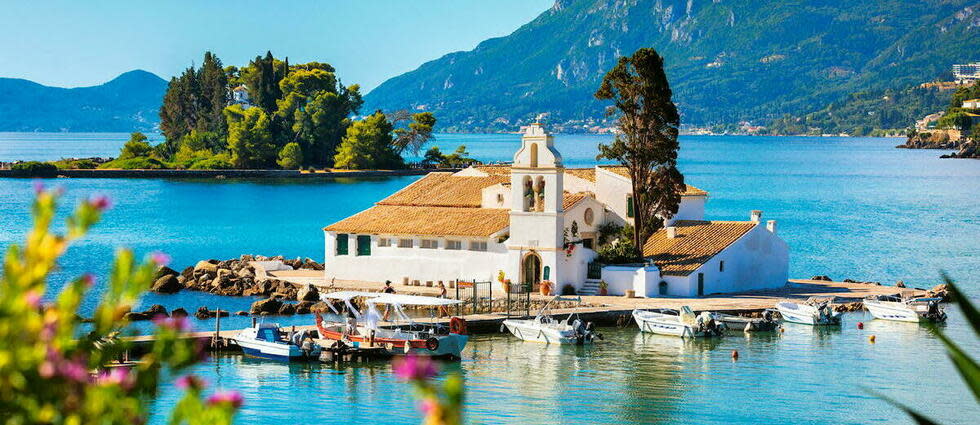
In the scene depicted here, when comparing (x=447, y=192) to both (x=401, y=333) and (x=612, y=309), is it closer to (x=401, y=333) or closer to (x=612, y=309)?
(x=612, y=309)

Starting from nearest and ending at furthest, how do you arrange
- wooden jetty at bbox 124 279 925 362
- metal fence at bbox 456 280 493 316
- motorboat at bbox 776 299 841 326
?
1. wooden jetty at bbox 124 279 925 362
2. motorboat at bbox 776 299 841 326
3. metal fence at bbox 456 280 493 316

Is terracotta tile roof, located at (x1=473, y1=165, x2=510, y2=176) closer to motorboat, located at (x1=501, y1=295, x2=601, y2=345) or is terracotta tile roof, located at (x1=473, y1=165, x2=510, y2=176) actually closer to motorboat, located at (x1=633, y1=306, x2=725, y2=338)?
motorboat, located at (x1=501, y1=295, x2=601, y2=345)

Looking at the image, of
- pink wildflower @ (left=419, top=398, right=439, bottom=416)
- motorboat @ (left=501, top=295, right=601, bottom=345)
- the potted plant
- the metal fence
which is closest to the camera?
pink wildflower @ (left=419, top=398, right=439, bottom=416)

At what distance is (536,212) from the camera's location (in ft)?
130

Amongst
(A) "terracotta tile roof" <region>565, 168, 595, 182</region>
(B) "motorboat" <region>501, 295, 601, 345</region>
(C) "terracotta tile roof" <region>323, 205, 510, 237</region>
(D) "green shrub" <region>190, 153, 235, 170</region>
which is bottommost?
(B) "motorboat" <region>501, 295, 601, 345</region>

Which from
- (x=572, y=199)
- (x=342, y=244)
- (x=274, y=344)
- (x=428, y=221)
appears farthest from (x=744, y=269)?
(x=274, y=344)

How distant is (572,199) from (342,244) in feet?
25.4

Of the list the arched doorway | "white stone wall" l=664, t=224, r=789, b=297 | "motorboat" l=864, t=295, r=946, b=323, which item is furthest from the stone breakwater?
"motorboat" l=864, t=295, r=946, b=323

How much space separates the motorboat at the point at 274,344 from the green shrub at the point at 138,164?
11013 centimetres

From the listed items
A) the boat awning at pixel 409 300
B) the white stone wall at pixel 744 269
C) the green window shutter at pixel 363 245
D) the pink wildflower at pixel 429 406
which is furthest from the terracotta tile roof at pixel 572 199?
the pink wildflower at pixel 429 406

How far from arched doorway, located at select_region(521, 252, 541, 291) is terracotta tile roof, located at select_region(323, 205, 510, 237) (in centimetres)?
171

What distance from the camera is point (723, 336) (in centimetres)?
3634

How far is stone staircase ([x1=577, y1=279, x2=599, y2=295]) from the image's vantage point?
133 feet

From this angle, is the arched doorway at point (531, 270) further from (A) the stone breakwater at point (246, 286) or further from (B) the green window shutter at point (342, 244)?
(B) the green window shutter at point (342, 244)
